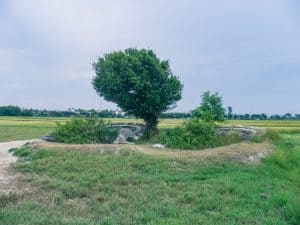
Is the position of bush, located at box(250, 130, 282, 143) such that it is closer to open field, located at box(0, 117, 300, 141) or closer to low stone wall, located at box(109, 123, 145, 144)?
open field, located at box(0, 117, 300, 141)

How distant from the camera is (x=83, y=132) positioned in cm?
1922

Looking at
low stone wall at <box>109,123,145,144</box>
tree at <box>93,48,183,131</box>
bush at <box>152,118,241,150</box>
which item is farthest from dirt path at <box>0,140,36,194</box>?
tree at <box>93,48,183,131</box>

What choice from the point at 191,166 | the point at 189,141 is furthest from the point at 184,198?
the point at 189,141

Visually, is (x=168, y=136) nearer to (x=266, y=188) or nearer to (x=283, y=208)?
(x=266, y=188)

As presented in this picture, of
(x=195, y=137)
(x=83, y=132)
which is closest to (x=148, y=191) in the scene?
(x=195, y=137)

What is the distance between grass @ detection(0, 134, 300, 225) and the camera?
9.15 meters

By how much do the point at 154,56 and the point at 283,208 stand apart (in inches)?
519

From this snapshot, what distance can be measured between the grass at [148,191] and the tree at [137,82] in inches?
272

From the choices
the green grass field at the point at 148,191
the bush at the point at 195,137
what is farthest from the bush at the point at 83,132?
the green grass field at the point at 148,191

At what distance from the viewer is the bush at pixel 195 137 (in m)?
17.3

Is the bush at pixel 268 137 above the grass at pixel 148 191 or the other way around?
above

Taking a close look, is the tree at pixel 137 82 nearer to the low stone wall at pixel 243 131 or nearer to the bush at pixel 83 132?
the bush at pixel 83 132

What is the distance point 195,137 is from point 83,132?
448 cm

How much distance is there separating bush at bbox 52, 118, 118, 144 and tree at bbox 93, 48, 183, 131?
177cm
